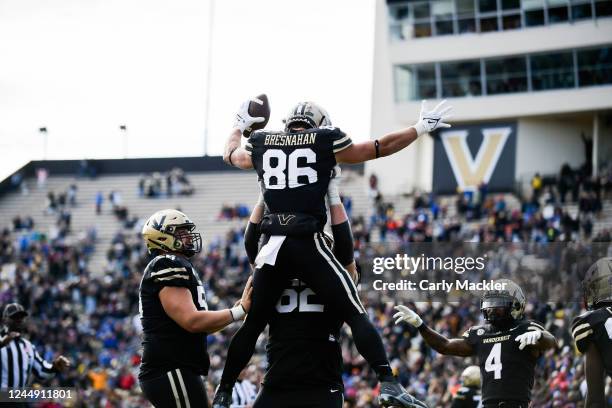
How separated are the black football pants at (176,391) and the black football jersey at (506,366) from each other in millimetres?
2413

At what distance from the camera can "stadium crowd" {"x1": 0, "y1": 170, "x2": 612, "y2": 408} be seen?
1870 centimetres

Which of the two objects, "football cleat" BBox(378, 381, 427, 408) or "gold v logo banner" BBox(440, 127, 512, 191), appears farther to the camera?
"gold v logo banner" BBox(440, 127, 512, 191)

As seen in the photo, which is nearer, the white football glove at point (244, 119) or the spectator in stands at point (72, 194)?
the white football glove at point (244, 119)

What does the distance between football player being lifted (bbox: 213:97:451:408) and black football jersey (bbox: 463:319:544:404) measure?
Result: 1694mm

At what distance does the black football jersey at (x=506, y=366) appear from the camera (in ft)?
27.9

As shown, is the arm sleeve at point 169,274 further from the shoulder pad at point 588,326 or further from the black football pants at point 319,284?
the shoulder pad at point 588,326

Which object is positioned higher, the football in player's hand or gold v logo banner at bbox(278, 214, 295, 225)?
the football in player's hand

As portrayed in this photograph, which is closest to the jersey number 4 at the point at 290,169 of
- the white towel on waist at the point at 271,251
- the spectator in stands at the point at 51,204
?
the white towel on waist at the point at 271,251

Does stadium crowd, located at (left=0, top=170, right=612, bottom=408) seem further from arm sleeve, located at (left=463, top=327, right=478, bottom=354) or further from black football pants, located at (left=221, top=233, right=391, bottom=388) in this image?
black football pants, located at (left=221, top=233, right=391, bottom=388)

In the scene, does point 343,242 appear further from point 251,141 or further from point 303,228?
point 251,141

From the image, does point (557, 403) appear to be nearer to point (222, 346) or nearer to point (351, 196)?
point (222, 346)

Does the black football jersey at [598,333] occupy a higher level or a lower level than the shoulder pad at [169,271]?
lower

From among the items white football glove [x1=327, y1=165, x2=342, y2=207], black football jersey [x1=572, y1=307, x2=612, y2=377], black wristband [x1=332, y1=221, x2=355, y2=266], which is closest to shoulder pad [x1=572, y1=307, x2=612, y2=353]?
black football jersey [x1=572, y1=307, x2=612, y2=377]

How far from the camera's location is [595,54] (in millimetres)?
34219
